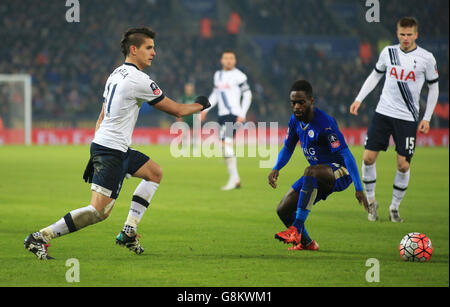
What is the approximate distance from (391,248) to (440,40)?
1154 inches

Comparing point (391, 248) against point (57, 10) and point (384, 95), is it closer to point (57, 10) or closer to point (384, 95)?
point (384, 95)

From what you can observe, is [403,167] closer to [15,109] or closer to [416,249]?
[416,249]

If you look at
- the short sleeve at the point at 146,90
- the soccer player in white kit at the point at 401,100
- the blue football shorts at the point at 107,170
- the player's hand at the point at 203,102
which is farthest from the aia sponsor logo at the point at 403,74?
the blue football shorts at the point at 107,170

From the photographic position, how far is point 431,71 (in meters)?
9.07

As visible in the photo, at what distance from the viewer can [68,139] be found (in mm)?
29484

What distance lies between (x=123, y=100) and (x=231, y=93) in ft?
24.7

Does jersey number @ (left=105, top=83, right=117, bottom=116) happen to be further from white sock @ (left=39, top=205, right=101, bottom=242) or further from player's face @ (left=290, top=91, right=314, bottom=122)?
player's face @ (left=290, top=91, right=314, bottom=122)

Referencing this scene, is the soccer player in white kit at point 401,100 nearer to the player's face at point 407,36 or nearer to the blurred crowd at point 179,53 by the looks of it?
the player's face at point 407,36

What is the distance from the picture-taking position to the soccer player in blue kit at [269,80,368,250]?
655cm

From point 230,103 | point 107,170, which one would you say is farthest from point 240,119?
point 107,170

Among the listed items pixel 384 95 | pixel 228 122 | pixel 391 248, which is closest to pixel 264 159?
pixel 228 122

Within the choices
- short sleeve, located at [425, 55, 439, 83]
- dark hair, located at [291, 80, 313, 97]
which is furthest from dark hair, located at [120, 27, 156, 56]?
short sleeve, located at [425, 55, 439, 83]

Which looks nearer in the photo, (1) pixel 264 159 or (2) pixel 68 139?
(1) pixel 264 159

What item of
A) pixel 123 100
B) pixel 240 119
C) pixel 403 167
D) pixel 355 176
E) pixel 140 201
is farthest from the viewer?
pixel 240 119
